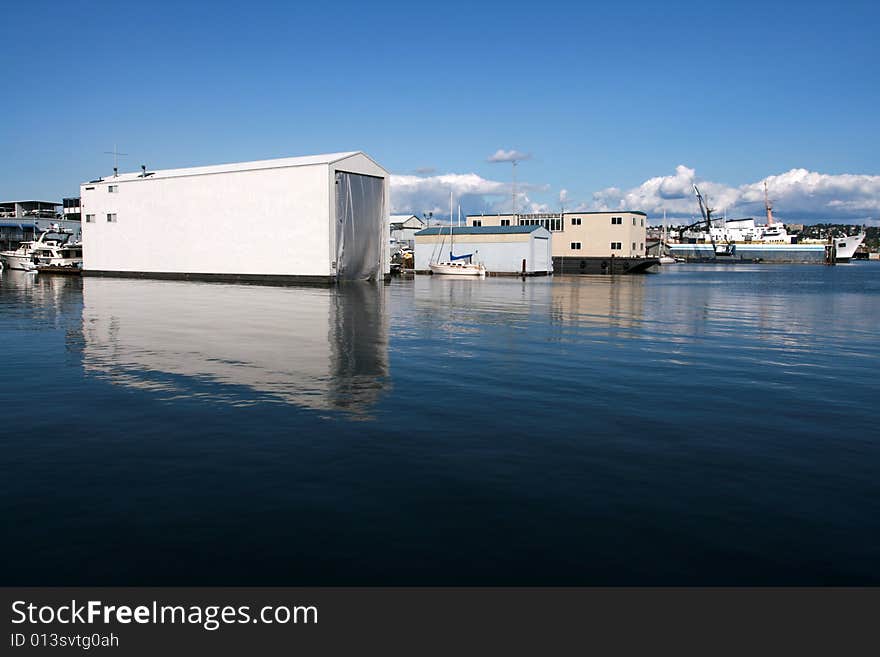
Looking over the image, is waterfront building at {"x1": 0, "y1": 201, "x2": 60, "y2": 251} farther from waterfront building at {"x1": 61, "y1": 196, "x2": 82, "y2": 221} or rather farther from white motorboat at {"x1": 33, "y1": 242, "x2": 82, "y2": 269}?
white motorboat at {"x1": 33, "y1": 242, "x2": 82, "y2": 269}

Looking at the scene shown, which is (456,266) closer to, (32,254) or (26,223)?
(32,254)

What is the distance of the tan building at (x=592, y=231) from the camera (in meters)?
109

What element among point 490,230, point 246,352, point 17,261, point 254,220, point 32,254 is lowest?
point 246,352

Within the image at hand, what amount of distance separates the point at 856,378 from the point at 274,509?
45.0 feet

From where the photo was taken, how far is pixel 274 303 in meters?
37.2

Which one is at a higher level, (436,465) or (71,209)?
(71,209)

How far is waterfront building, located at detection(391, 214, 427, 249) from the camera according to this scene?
14596 centimetres

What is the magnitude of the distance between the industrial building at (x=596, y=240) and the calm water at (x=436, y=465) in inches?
3524

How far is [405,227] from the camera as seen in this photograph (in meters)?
151

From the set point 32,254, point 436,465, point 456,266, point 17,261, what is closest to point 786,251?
point 456,266

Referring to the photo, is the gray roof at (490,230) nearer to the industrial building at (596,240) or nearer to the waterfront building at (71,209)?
the industrial building at (596,240)

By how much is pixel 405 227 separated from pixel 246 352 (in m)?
135
